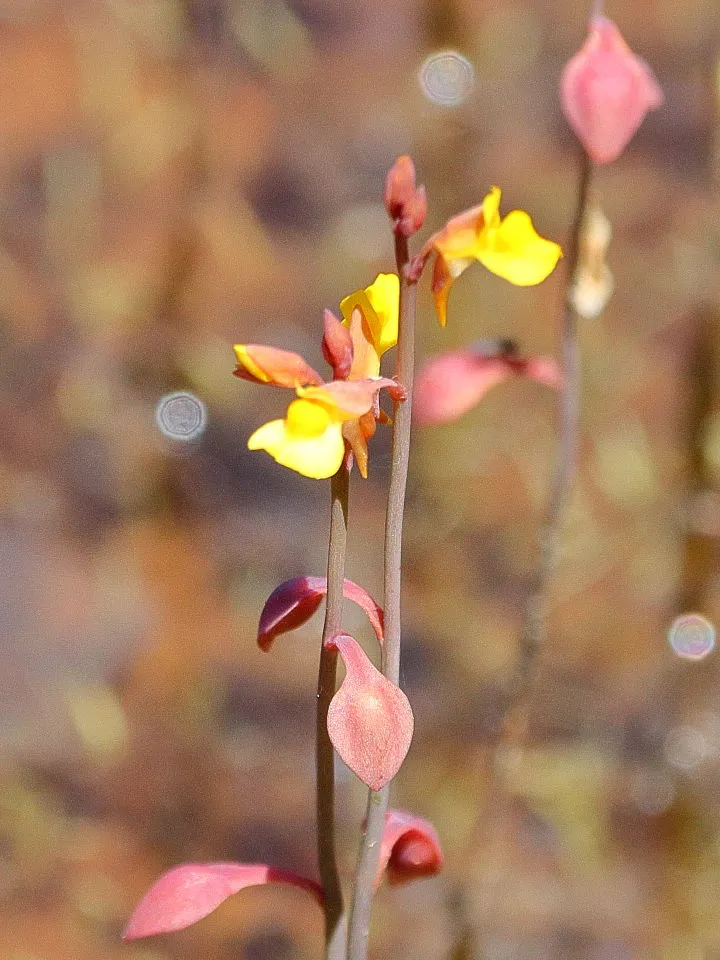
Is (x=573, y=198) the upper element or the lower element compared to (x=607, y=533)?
upper

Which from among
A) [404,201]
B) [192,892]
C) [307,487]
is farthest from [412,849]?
[307,487]

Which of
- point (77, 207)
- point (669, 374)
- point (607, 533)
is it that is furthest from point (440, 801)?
point (77, 207)

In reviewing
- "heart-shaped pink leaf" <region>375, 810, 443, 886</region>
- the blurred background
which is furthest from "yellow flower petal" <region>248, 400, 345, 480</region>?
the blurred background

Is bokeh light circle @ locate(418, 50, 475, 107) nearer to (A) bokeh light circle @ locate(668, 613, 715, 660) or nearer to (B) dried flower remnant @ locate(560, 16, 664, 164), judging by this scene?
(B) dried flower remnant @ locate(560, 16, 664, 164)

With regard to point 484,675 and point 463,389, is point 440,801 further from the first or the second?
point 463,389

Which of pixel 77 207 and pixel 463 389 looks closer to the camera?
pixel 463 389
